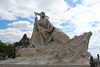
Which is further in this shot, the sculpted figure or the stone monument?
the sculpted figure

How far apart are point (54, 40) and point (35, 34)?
4.58 feet

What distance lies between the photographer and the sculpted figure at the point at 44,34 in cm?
776

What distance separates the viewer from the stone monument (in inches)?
238

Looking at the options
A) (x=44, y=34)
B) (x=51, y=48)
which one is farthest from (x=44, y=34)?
(x=51, y=48)

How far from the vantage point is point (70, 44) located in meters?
6.65

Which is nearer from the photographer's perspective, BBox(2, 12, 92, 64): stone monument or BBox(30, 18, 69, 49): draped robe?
BBox(2, 12, 92, 64): stone monument

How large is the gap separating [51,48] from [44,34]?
131 cm

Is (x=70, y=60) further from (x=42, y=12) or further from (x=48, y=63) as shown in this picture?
(x=42, y=12)

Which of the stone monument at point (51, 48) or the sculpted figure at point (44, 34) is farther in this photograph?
the sculpted figure at point (44, 34)

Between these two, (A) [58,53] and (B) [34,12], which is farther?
(B) [34,12]

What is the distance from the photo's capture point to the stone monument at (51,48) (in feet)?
19.8

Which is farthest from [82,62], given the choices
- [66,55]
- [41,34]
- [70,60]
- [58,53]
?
[41,34]

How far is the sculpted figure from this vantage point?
7.76m

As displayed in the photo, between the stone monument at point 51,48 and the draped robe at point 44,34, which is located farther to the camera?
the draped robe at point 44,34
